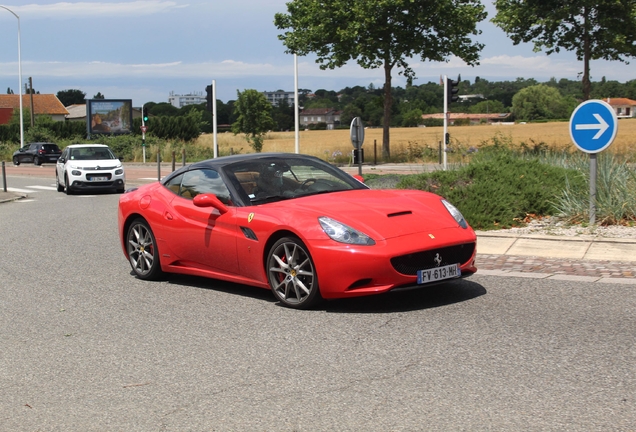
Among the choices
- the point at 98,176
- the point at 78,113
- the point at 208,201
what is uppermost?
the point at 78,113

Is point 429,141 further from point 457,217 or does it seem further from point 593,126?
point 457,217

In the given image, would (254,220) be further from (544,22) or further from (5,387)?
(544,22)

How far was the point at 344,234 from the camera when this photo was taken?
23.2 feet

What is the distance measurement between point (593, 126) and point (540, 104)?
130510 millimetres

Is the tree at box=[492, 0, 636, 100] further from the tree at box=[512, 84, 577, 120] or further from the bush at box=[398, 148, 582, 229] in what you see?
the tree at box=[512, 84, 577, 120]

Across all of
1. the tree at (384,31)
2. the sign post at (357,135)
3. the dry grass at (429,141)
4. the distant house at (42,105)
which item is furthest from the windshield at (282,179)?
the distant house at (42,105)

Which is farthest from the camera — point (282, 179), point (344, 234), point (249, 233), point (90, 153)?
point (90, 153)

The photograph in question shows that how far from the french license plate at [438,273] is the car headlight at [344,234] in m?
0.51

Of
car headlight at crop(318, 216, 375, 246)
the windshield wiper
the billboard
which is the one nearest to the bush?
the windshield wiper

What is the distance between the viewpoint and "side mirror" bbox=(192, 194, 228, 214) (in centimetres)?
795

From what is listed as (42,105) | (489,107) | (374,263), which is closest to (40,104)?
(42,105)

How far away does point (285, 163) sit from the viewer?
28.0 feet

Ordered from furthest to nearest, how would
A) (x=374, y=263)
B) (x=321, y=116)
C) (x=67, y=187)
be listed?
(x=321, y=116) < (x=67, y=187) < (x=374, y=263)

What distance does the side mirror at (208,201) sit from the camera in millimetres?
7949
